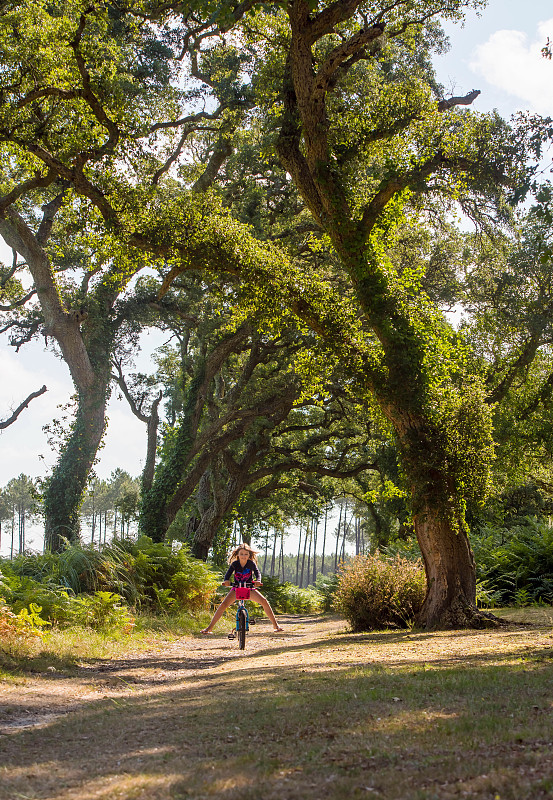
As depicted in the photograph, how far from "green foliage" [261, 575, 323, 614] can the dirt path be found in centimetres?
2516

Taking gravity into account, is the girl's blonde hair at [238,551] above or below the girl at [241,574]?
above

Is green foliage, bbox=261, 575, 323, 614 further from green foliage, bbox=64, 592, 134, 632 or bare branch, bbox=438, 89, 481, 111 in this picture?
bare branch, bbox=438, 89, 481, 111

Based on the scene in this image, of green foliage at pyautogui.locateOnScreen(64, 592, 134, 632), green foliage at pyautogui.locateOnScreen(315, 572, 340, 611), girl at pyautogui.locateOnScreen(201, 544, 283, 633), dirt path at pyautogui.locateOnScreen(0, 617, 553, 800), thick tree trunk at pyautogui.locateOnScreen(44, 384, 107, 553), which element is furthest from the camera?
green foliage at pyautogui.locateOnScreen(315, 572, 340, 611)

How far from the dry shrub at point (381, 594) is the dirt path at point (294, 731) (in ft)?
14.8

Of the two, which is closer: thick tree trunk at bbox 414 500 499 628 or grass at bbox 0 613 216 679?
grass at bbox 0 613 216 679

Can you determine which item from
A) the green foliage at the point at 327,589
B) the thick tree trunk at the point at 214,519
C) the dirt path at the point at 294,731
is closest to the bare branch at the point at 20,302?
the thick tree trunk at the point at 214,519

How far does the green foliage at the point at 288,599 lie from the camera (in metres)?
32.5

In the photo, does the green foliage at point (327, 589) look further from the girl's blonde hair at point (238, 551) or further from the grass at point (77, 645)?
the girl's blonde hair at point (238, 551)

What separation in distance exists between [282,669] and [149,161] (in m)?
13.8

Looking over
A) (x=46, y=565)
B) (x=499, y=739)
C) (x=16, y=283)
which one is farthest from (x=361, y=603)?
(x=16, y=283)

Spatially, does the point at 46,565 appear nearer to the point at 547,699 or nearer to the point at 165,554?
the point at 165,554

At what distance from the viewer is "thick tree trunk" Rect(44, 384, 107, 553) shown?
19.2 metres

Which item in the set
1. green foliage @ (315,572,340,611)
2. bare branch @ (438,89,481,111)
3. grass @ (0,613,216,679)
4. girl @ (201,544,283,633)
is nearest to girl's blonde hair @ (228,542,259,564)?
girl @ (201,544,283,633)

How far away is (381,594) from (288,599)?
902 inches
